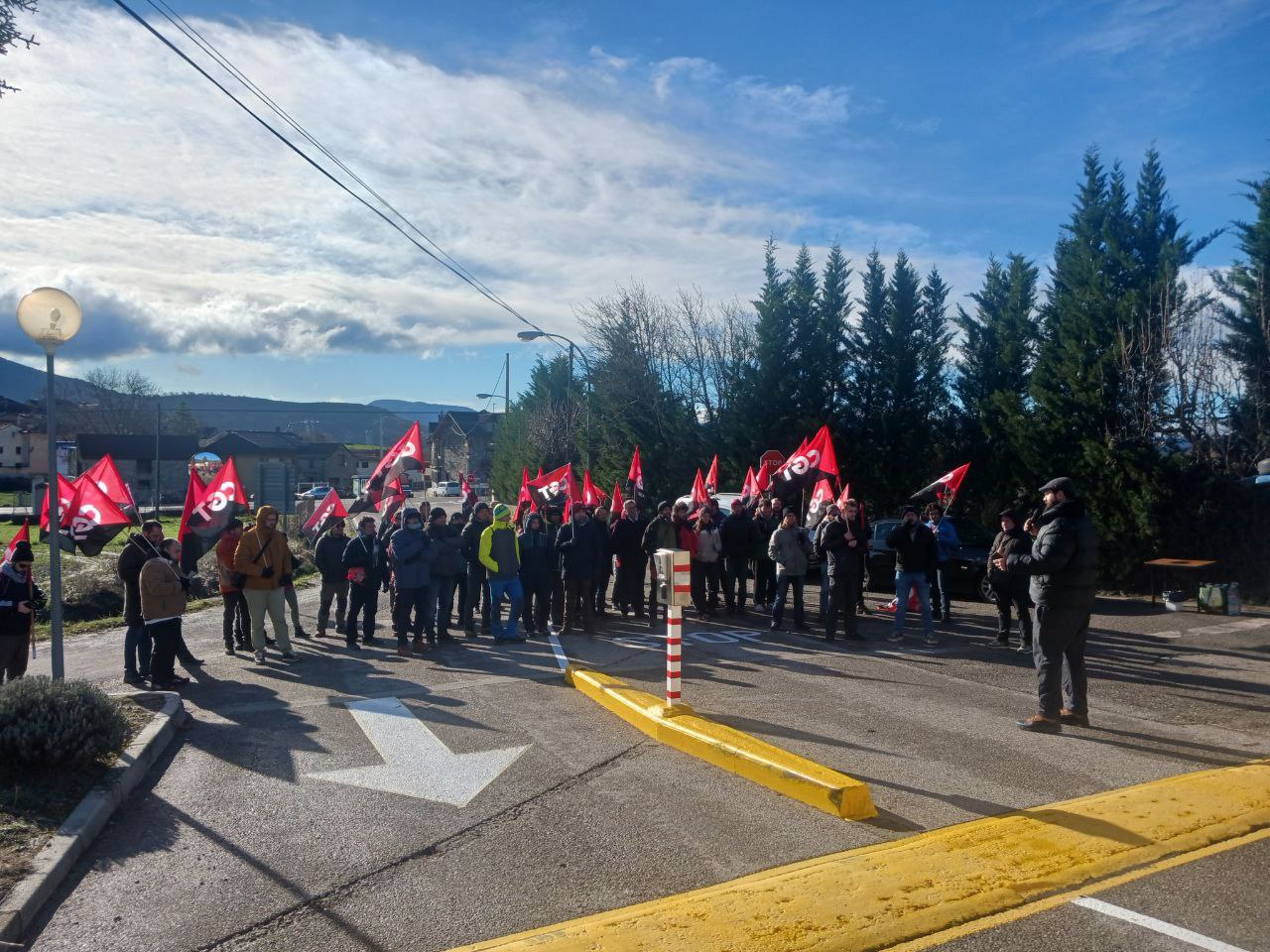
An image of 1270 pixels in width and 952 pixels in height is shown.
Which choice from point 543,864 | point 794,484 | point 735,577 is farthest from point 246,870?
point 794,484

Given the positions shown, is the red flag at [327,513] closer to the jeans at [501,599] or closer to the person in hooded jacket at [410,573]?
the person in hooded jacket at [410,573]

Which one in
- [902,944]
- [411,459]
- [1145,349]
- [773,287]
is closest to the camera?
[902,944]

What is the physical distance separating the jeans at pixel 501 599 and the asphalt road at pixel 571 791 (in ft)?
4.13

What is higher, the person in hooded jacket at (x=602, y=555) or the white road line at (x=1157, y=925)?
the person in hooded jacket at (x=602, y=555)

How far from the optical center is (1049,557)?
303 inches

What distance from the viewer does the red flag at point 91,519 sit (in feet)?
41.7

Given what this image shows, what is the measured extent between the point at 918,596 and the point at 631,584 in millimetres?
4553

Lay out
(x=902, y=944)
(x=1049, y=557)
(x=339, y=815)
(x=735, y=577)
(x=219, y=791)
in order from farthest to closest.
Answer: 1. (x=735, y=577)
2. (x=1049, y=557)
3. (x=219, y=791)
4. (x=339, y=815)
5. (x=902, y=944)

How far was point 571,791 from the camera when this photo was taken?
21.3 feet

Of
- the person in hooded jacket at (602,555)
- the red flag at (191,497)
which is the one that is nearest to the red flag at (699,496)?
the person in hooded jacket at (602,555)

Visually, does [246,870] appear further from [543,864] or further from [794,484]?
[794,484]

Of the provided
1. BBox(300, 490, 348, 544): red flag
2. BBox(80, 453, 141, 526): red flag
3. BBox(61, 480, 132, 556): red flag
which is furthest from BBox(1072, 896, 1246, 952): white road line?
BBox(80, 453, 141, 526): red flag

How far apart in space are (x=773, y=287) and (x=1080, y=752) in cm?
2440

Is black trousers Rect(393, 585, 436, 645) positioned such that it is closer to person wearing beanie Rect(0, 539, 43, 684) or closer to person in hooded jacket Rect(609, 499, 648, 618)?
person in hooded jacket Rect(609, 499, 648, 618)
